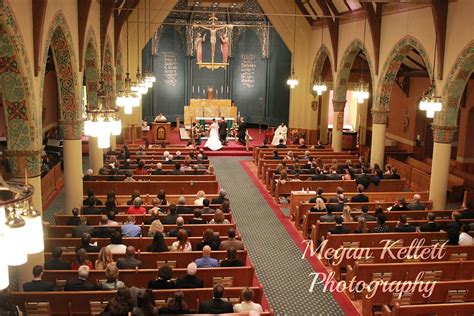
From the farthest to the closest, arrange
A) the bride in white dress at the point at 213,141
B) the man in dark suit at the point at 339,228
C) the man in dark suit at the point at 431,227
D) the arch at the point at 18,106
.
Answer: the bride in white dress at the point at 213,141 → the man in dark suit at the point at 431,227 → the man in dark suit at the point at 339,228 → the arch at the point at 18,106

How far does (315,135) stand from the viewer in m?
26.2

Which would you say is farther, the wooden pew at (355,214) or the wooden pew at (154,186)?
the wooden pew at (154,186)

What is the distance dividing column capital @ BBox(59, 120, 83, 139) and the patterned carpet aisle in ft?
15.7

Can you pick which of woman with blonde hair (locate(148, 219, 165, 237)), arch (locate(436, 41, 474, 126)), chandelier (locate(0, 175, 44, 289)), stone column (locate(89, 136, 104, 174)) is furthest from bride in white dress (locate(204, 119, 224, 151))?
chandelier (locate(0, 175, 44, 289))

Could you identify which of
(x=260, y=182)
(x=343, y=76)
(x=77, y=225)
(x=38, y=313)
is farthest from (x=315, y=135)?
(x=38, y=313)

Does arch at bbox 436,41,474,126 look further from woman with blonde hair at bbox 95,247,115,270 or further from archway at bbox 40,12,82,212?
woman with blonde hair at bbox 95,247,115,270

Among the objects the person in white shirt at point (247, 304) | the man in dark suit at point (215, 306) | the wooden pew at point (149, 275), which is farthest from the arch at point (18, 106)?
the person in white shirt at point (247, 304)

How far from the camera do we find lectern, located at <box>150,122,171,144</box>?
82.9 feet

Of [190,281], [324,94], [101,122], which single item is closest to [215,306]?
[190,281]

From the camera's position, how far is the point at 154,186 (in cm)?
1520

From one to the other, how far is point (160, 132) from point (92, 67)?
9.58 metres

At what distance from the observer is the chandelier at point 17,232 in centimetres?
281

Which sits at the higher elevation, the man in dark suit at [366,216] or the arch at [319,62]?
the arch at [319,62]

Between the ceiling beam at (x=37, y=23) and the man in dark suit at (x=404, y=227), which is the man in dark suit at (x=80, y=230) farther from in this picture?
the man in dark suit at (x=404, y=227)
